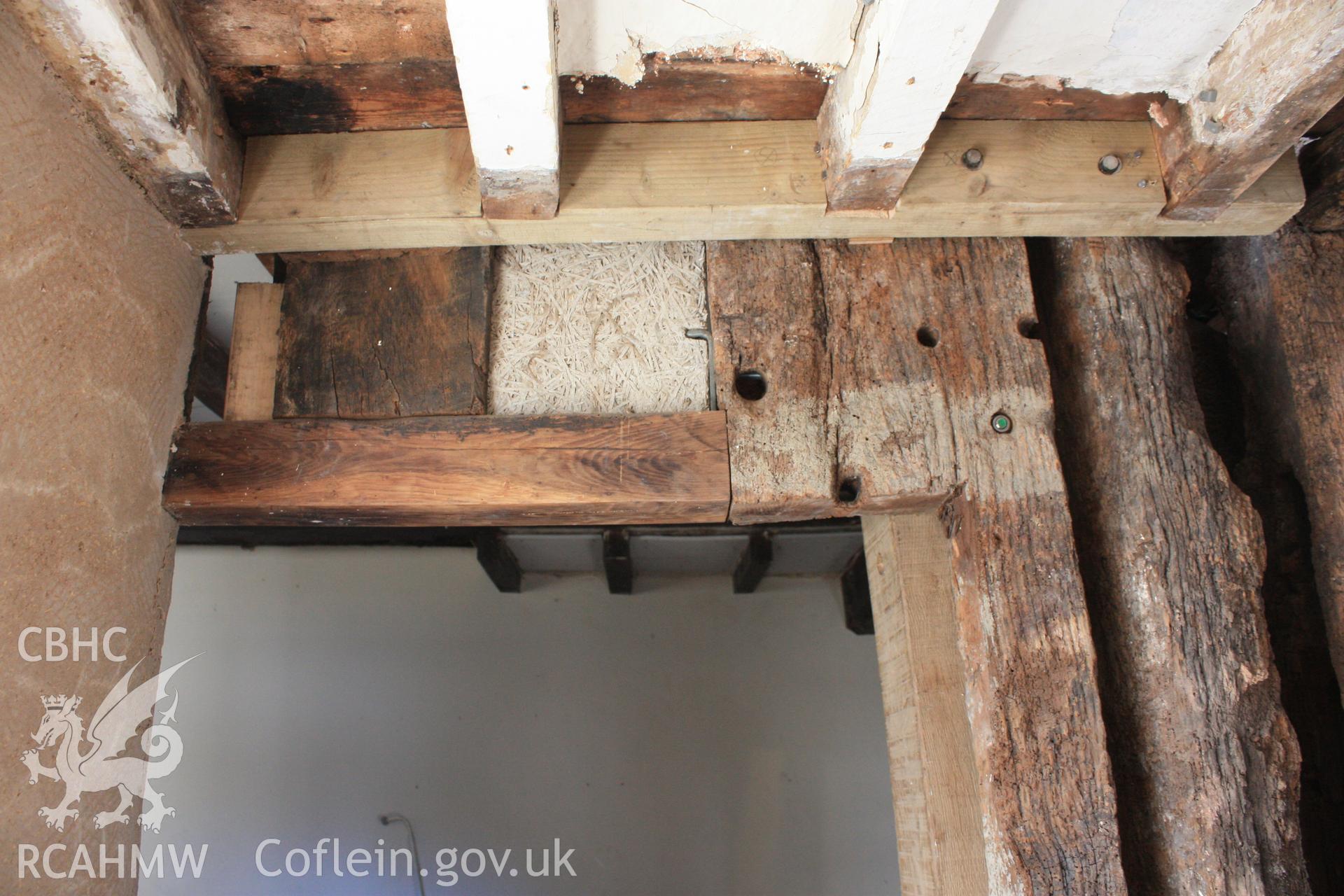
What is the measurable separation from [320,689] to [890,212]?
3161 mm

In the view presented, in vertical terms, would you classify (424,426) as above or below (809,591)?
below

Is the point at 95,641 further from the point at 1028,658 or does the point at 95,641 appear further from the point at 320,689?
the point at 320,689

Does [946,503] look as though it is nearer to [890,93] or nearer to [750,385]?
[750,385]

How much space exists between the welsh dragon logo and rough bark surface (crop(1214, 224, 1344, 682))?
187cm

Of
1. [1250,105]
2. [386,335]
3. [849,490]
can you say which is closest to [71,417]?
[386,335]

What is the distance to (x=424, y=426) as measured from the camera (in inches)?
55.8

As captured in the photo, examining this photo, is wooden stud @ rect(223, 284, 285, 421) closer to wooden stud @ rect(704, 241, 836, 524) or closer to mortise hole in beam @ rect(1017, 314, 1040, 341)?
wooden stud @ rect(704, 241, 836, 524)

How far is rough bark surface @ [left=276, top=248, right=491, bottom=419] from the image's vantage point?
4.80ft

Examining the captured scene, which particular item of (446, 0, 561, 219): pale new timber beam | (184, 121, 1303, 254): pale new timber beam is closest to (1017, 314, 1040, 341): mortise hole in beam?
(184, 121, 1303, 254): pale new timber beam

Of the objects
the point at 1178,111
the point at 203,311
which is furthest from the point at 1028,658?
the point at 203,311

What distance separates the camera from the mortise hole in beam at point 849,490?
4.54ft

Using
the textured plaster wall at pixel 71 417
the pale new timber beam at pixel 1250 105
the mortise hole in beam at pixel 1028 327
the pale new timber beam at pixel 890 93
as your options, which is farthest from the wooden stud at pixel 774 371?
the textured plaster wall at pixel 71 417

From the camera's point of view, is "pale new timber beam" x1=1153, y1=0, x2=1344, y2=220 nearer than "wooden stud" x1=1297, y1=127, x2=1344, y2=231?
Yes

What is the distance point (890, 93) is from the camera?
122 centimetres
